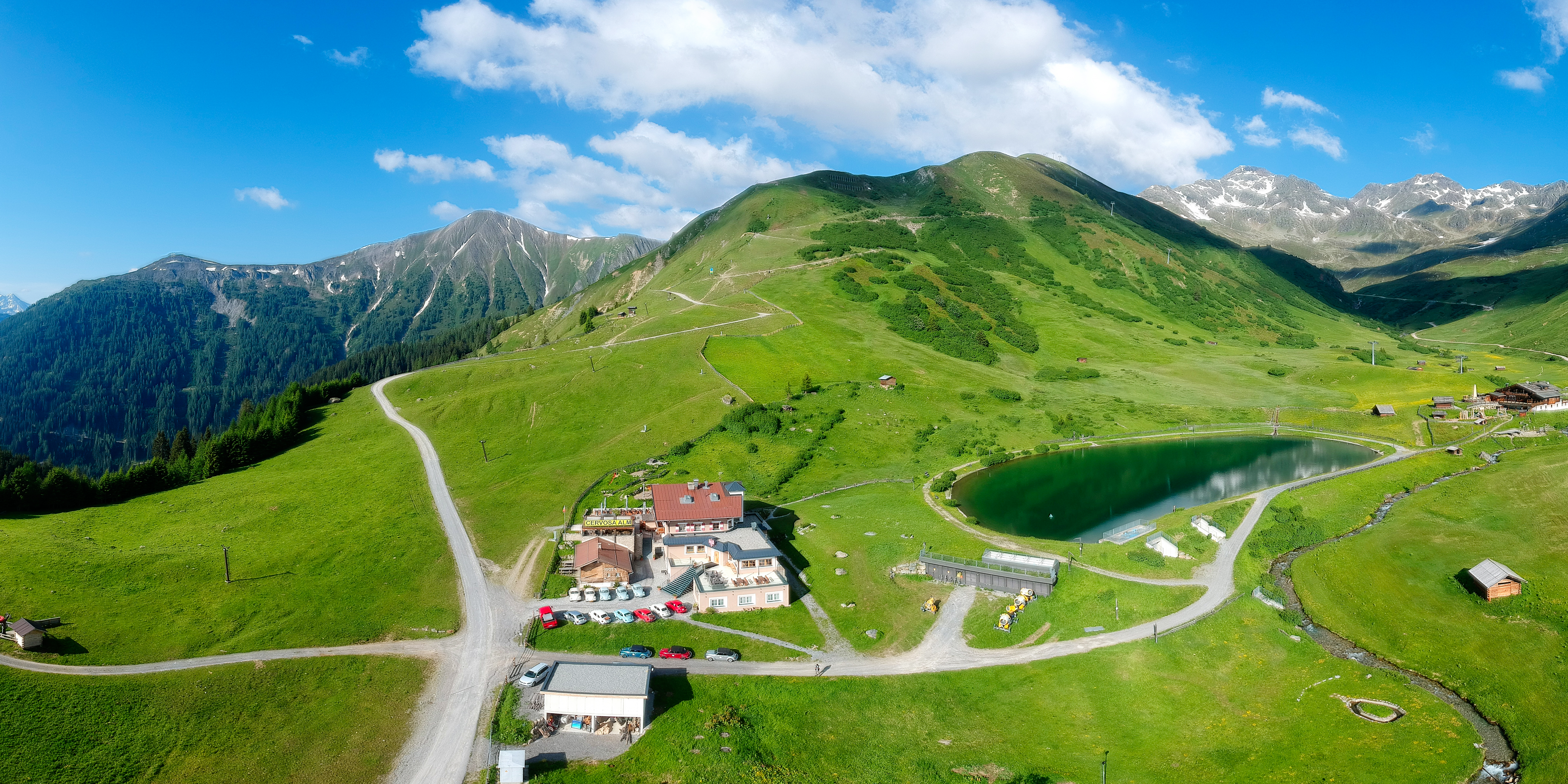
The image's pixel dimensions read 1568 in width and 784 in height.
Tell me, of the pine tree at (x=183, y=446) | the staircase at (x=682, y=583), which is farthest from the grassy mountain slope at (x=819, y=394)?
the pine tree at (x=183, y=446)

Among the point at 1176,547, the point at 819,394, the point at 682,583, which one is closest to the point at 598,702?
the point at 682,583

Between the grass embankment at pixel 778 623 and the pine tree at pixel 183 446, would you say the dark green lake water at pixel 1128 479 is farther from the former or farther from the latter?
the pine tree at pixel 183 446

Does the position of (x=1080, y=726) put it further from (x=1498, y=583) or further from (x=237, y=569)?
(x=237, y=569)

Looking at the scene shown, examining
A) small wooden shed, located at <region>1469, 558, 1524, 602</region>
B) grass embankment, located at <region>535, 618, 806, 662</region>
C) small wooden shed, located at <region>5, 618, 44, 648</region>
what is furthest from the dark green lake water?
small wooden shed, located at <region>5, 618, 44, 648</region>

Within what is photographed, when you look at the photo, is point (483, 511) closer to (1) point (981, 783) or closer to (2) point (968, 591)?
(2) point (968, 591)

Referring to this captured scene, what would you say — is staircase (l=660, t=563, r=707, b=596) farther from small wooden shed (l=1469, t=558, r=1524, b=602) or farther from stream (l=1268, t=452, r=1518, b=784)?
small wooden shed (l=1469, t=558, r=1524, b=602)

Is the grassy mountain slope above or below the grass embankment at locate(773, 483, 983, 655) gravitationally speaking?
Result: above

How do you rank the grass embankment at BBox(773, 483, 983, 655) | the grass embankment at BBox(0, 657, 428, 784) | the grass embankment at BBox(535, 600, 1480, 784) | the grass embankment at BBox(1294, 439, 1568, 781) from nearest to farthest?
the grass embankment at BBox(535, 600, 1480, 784)
the grass embankment at BBox(0, 657, 428, 784)
the grass embankment at BBox(1294, 439, 1568, 781)
the grass embankment at BBox(773, 483, 983, 655)
